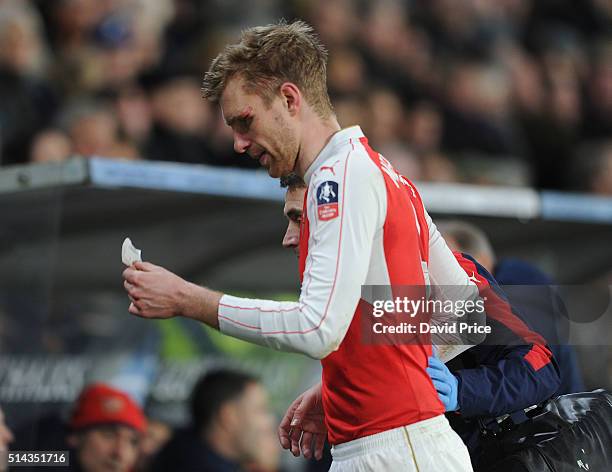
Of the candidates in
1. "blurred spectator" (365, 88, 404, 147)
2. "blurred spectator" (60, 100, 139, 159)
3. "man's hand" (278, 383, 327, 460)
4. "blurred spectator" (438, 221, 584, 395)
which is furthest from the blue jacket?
Result: "blurred spectator" (365, 88, 404, 147)

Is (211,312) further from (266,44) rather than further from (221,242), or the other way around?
(221,242)

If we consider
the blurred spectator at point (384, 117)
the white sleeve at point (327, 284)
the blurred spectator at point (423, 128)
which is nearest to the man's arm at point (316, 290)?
the white sleeve at point (327, 284)

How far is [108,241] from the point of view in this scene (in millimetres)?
5684

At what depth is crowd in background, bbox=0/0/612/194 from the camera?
633cm

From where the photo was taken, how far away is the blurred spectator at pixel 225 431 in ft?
18.3

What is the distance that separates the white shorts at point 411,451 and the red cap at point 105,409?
2.88 meters

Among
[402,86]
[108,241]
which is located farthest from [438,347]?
[402,86]

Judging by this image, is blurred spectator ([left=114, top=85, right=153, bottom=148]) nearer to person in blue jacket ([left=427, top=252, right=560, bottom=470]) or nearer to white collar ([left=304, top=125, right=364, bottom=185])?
person in blue jacket ([left=427, top=252, right=560, bottom=470])

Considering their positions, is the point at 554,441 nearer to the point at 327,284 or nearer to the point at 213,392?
the point at 327,284

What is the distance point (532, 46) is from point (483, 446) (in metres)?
8.24

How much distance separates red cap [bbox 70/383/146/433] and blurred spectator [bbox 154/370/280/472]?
9.5 inches

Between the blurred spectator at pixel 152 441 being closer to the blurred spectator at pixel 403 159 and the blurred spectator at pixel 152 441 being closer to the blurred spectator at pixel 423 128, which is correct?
the blurred spectator at pixel 403 159

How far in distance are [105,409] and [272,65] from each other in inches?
124

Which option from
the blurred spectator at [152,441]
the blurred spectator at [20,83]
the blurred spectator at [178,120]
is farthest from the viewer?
the blurred spectator at [178,120]
